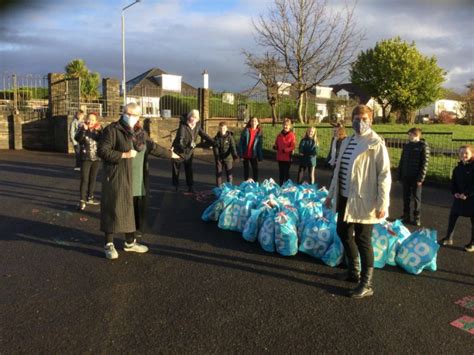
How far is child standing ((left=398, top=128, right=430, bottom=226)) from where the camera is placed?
790cm

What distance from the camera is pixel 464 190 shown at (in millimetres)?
6684

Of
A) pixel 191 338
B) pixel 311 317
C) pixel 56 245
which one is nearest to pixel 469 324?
pixel 311 317

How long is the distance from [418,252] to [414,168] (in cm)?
299

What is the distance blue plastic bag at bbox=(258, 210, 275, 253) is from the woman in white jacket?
151 cm

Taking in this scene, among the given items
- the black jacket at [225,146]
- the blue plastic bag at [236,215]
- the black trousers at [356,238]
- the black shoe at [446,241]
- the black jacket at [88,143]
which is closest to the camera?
the black trousers at [356,238]

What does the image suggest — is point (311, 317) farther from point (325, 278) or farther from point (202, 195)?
point (202, 195)

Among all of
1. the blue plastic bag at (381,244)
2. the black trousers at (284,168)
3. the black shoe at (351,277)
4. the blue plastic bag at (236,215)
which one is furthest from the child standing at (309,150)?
the black shoe at (351,277)

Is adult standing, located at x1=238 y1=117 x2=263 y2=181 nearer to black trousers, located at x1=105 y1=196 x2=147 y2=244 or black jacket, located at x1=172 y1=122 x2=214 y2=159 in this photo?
black jacket, located at x1=172 y1=122 x2=214 y2=159

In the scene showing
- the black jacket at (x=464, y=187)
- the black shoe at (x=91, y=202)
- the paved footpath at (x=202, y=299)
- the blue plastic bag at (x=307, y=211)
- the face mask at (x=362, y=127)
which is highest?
the face mask at (x=362, y=127)

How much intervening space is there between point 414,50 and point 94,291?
157 ft

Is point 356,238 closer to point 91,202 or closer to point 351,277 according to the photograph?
point 351,277

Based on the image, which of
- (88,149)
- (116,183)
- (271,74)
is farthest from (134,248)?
(271,74)

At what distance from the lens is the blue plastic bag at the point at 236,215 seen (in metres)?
7.02

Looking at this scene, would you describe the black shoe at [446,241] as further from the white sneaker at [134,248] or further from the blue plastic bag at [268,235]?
the white sneaker at [134,248]
